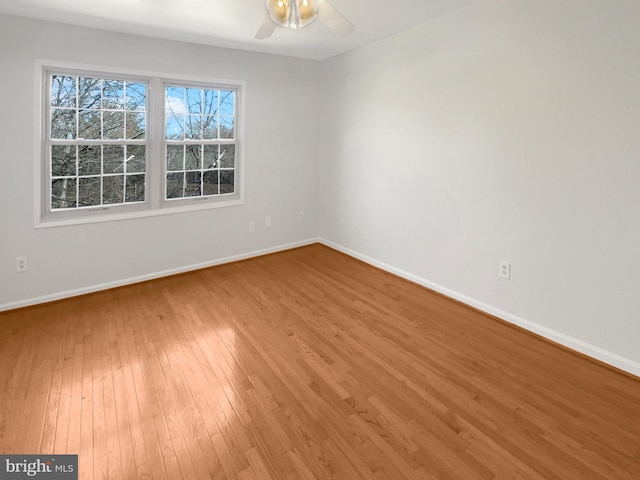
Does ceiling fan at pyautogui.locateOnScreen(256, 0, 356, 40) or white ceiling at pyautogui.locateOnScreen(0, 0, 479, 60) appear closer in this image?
ceiling fan at pyautogui.locateOnScreen(256, 0, 356, 40)

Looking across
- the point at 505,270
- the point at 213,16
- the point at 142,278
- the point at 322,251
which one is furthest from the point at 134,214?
the point at 505,270

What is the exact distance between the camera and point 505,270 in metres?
3.12

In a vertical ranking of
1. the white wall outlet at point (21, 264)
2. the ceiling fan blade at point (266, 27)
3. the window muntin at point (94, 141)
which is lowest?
the white wall outlet at point (21, 264)

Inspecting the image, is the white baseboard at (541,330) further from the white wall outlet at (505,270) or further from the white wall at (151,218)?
the white wall at (151,218)

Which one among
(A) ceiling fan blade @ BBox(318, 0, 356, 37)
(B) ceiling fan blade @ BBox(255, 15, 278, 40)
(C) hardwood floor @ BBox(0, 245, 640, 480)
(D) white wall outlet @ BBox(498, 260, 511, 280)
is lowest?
(C) hardwood floor @ BBox(0, 245, 640, 480)

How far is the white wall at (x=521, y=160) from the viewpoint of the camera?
7.94ft

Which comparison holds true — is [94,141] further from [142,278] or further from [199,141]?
[142,278]

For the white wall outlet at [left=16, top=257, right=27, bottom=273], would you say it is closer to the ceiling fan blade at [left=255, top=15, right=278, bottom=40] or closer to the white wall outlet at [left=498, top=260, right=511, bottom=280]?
the ceiling fan blade at [left=255, top=15, right=278, bottom=40]

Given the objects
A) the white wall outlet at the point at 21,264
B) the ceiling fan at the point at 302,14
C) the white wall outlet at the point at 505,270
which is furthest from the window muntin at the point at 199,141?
the white wall outlet at the point at 505,270

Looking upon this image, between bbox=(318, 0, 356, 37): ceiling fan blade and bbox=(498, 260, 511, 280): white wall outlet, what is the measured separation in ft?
7.10

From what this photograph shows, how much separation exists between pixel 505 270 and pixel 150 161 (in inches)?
142

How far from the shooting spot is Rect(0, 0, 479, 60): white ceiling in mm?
2930

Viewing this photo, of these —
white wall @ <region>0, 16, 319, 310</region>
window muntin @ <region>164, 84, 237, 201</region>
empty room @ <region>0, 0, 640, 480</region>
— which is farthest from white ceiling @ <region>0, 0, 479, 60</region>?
window muntin @ <region>164, 84, 237, 201</region>

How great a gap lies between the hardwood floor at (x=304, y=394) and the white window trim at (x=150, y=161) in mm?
844
